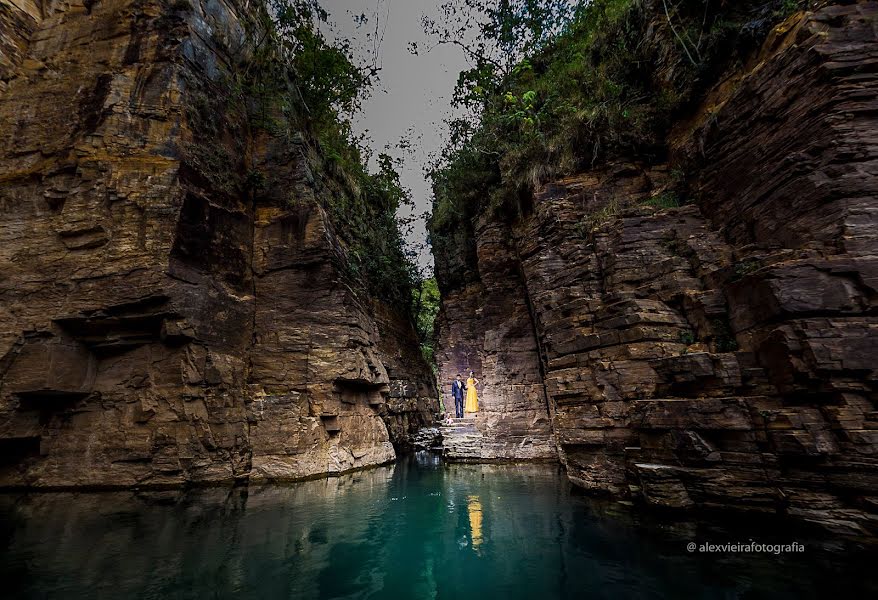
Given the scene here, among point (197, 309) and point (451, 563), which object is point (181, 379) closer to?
point (197, 309)

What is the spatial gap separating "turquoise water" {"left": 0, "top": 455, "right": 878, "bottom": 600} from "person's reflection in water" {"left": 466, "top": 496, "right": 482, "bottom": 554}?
42 millimetres

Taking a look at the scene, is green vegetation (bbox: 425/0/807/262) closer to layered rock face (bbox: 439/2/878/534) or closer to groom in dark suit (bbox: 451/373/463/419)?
layered rock face (bbox: 439/2/878/534)

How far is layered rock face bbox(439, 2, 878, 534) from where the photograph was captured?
5.25m

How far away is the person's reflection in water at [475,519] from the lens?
6314 millimetres

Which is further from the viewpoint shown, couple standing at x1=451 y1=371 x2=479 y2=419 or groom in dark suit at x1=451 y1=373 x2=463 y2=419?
groom in dark suit at x1=451 y1=373 x2=463 y2=419

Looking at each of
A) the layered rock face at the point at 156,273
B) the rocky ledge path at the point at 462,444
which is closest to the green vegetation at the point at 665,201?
the layered rock face at the point at 156,273

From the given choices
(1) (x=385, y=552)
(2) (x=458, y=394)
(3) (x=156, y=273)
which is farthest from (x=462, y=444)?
(3) (x=156, y=273)

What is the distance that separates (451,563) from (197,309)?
353 inches

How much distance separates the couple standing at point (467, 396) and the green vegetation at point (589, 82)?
8.42m

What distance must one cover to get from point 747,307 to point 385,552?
752cm

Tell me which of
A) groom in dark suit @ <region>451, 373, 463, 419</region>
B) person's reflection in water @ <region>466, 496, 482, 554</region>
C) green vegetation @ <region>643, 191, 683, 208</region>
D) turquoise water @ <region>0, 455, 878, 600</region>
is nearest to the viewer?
turquoise water @ <region>0, 455, 878, 600</region>

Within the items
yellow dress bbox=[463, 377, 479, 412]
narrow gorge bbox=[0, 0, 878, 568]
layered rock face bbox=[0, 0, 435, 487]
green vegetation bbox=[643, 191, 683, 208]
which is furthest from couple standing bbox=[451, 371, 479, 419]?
green vegetation bbox=[643, 191, 683, 208]

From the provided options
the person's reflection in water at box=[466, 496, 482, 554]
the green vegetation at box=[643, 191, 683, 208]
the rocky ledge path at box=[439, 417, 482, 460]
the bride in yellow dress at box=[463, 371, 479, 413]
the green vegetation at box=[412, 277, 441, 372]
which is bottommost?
the person's reflection in water at box=[466, 496, 482, 554]

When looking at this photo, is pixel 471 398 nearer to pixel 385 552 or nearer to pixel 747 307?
pixel 385 552
